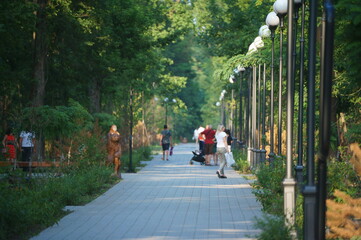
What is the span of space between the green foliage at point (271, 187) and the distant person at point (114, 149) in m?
9.33

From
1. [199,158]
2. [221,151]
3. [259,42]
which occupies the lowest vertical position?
[199,158]

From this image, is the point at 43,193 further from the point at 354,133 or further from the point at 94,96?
the point at 94,96

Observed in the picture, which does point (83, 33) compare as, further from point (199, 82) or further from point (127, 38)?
point (199, 82)

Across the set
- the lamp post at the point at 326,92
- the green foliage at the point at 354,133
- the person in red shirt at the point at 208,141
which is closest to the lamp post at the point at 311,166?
the lamp post at the point at 326,92

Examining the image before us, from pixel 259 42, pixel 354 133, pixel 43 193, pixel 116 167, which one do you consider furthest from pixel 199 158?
pixel 354 133

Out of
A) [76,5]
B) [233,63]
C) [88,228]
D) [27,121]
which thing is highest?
[76,5]

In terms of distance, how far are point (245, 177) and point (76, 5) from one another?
9052 millimetres

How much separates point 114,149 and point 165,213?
13101 millimetres

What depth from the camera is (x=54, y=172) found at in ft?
78.7

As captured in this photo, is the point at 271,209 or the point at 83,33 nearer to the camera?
the point at 271,209

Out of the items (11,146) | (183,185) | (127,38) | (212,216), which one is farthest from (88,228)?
(127,38)

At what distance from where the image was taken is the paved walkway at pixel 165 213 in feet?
50.1

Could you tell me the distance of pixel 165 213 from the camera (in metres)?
19.1

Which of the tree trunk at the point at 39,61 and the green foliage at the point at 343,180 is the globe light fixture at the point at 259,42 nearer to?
the tree trunk at the point at 39,61
